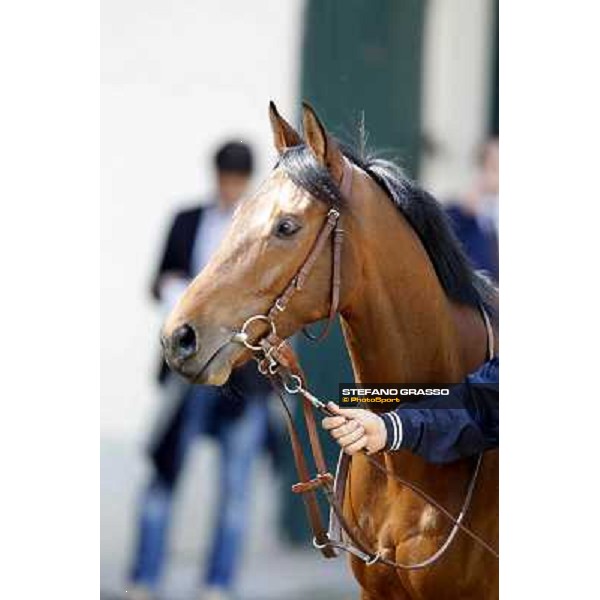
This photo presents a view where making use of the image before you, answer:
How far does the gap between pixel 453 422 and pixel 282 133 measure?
950mm

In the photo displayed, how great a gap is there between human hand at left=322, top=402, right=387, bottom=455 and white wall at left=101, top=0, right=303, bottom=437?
60 cm

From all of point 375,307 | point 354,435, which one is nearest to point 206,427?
point 354,435

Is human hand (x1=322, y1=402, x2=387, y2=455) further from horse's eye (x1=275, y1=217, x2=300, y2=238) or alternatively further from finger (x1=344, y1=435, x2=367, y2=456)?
horse's eye (x1=275, y1=217, x2=300, y2=238)

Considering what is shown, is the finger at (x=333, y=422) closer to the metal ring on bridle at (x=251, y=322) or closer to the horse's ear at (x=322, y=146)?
the metal ring on bridle at (x=251, y=322)

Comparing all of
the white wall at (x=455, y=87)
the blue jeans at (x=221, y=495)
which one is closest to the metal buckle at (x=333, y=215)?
the white wall at (x=455, y=87)

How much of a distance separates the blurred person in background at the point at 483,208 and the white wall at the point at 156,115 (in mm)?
587

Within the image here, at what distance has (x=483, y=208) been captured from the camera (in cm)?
374

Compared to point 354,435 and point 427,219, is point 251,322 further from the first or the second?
point 427,219

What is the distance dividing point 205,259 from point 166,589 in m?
0.99

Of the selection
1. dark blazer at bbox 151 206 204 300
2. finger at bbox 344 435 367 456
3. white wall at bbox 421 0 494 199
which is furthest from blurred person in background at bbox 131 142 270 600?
white wall at bbox 421 0 494 199

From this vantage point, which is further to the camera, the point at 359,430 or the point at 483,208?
the point at 483,208

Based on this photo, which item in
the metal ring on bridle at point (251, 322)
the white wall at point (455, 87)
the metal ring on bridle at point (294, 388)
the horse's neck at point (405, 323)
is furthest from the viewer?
the white wall at point (455, 87)

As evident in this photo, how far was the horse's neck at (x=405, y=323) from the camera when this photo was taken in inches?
138
